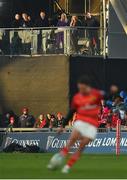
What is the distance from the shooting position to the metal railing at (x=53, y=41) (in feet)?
114

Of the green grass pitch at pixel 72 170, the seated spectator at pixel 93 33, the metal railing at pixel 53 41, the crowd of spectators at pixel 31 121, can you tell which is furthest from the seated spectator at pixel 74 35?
the green grass pitch at pixel 72 170

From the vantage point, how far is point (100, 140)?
3156cm

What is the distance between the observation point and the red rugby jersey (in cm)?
1681

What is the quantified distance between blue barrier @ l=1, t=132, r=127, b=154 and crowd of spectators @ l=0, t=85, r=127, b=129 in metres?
0.58

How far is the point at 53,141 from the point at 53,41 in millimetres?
5156

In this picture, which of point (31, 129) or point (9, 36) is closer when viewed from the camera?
point (31, 129)

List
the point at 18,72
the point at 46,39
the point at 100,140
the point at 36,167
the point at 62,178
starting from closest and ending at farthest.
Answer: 1. the point at 62,178
2. the point at 36,167
3. the point at 100,140
4. the point at 46,39
5. the point at 18,72

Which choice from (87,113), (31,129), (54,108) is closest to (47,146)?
(31,129)

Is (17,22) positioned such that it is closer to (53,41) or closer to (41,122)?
(53,41)

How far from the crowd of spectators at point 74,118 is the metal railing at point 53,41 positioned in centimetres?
254

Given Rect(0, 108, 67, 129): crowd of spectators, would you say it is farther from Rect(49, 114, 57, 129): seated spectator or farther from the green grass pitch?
the green grass pitch

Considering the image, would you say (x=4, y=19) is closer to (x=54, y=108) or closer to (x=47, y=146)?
(x=54, y=108)

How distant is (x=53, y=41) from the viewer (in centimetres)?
3497

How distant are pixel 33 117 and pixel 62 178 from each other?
732 inches
